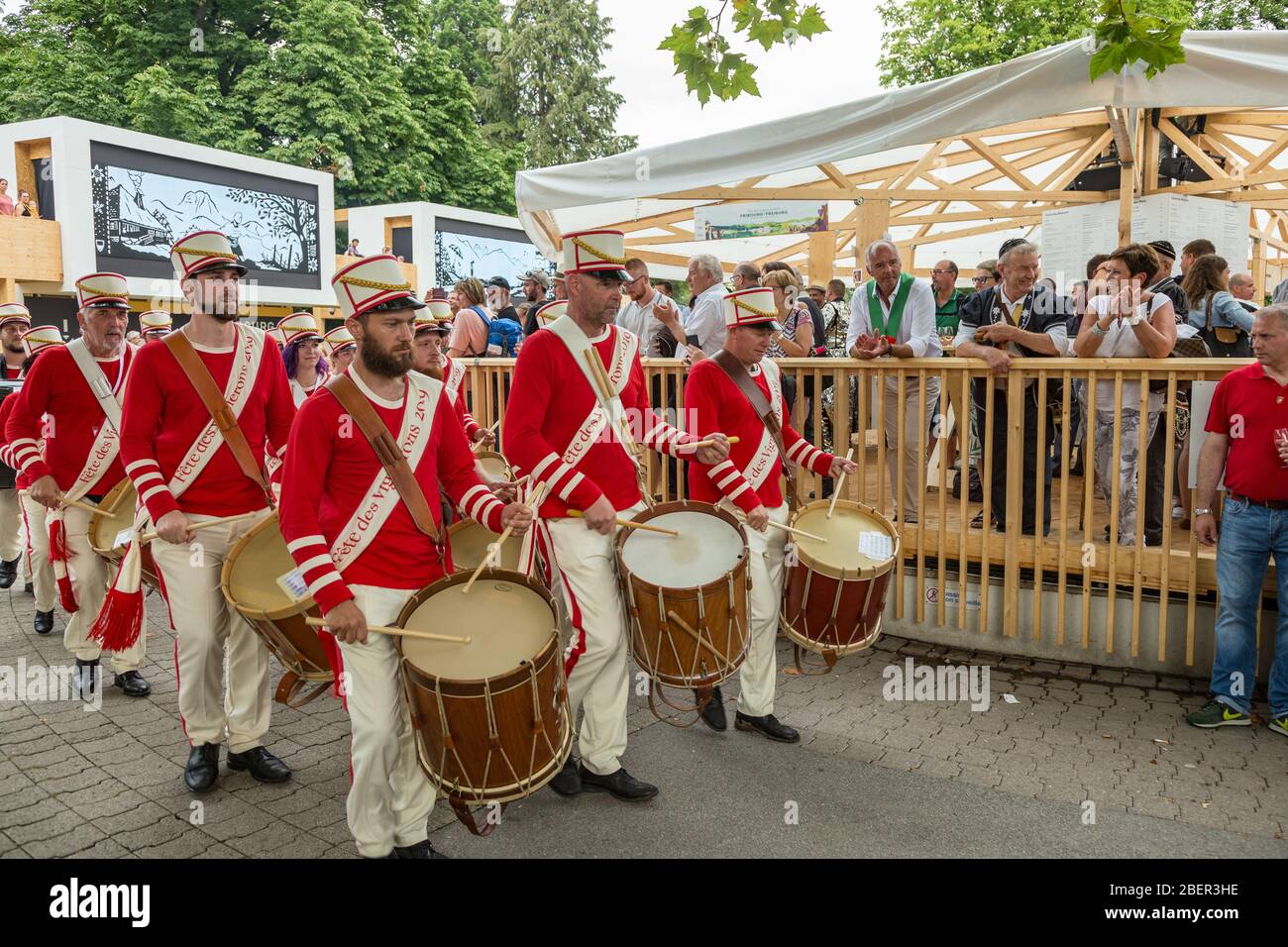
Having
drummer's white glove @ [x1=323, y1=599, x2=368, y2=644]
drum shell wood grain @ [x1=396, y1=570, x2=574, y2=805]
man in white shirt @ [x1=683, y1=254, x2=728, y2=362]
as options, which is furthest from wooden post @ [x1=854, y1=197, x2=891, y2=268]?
drummer's white glove @ [x1=323, y1=599, x2=368, y2=644]

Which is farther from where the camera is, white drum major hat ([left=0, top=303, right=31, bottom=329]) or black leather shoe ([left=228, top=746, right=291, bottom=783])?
white drum major hat ([left=0, top=303, right=31, bottom=329])

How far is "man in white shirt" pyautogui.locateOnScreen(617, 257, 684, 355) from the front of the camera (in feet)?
26.8

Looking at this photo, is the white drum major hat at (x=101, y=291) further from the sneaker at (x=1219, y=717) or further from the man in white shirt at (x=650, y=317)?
the sneaker at (x=1219, y=717)

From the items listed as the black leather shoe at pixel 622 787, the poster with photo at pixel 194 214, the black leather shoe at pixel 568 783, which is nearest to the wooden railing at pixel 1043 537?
the black leather shoe at pixel 622 787

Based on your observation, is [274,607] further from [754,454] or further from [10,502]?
[10,502]

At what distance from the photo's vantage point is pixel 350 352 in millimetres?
7523

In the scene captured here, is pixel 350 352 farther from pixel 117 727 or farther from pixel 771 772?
pixel 771 772

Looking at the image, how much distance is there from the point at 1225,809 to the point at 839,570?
1.91m

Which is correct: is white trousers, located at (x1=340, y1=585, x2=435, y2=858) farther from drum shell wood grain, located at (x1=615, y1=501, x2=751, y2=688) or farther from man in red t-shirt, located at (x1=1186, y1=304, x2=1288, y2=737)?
man in red t-shirt, located at (x1=1186, y1=304, x2=1288, y2=737)

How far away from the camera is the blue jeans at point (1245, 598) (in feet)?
16.6

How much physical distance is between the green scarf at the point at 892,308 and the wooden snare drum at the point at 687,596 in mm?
3049

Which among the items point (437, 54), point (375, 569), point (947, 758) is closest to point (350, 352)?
point (375, 569)

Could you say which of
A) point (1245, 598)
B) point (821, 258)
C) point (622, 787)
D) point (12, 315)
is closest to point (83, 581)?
point (622, 787)

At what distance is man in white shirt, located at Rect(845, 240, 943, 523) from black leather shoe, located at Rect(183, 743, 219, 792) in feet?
14.1
